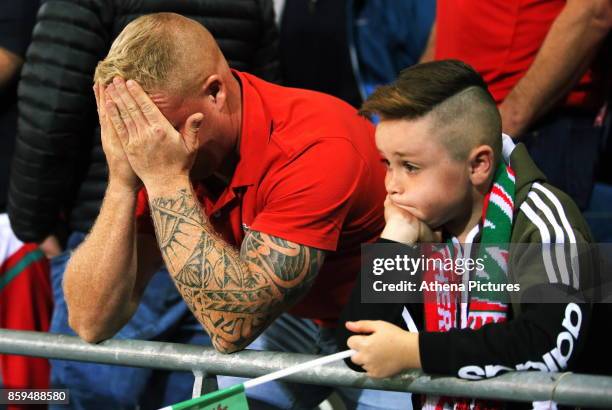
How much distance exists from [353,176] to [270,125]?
0.28m

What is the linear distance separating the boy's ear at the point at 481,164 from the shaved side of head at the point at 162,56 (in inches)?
28.3

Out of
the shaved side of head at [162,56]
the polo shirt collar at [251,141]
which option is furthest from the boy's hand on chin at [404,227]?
the shaved side of head at [162,56]

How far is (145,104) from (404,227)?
70 centimetres

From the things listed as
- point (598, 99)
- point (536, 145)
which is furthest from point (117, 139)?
point (598, 99)

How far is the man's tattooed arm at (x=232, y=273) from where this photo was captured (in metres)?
2.40

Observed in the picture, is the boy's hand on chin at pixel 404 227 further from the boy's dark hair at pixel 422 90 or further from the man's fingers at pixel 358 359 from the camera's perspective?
the man's fingers at pixel 358 359

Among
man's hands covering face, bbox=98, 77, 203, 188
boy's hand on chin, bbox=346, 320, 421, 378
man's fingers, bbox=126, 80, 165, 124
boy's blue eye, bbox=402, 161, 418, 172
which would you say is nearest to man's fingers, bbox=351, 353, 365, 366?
boy's hand on chin, bbox=346, 320, 421, 378

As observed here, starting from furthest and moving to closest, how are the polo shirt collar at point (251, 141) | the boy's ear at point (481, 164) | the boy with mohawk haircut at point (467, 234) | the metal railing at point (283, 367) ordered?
the polo shirt collar at point (251, 141)
the boy's ear at point (481, 164)
the boy with mohawk haircut at point (467, 234)
the metal railing at point (283, 367)

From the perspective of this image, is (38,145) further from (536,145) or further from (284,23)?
(536,145)

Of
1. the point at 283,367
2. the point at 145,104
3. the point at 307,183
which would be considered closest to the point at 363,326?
the point at 283,367

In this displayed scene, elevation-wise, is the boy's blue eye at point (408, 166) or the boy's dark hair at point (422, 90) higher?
the boy's dark hair at point (422, 90)

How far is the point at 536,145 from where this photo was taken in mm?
3312

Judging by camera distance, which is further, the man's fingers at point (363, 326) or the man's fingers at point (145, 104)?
the man's fingers at point (145, 104)

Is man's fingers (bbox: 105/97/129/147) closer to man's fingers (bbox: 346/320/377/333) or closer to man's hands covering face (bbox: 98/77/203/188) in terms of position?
man's hands covering face (bbox: 98/77/203/188)
